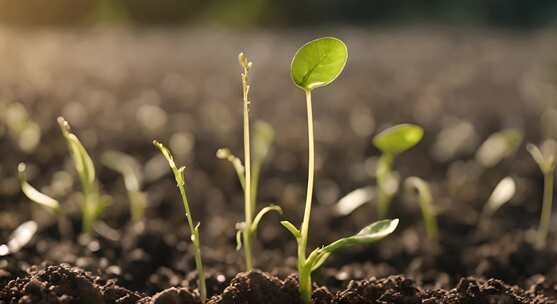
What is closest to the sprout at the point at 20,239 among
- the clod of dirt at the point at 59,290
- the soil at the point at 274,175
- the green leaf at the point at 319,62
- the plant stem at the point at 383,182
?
the soil at the point at 274,175

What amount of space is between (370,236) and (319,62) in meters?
0.36

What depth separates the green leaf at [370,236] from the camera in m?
1.36

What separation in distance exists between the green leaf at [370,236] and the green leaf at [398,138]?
39 cm

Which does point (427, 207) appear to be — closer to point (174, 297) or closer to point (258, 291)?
point (258, 291)

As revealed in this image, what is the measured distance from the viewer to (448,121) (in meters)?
3.95

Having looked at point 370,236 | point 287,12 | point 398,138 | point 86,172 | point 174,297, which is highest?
point 287,12

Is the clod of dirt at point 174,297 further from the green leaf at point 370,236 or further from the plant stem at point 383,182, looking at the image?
the plant stem at point 383,182

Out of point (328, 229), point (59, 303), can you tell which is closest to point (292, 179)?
point (328, 229)

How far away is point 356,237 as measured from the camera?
1.38m

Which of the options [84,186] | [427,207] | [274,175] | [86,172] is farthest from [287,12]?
[86,172]

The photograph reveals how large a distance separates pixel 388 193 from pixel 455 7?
Result: 975cm

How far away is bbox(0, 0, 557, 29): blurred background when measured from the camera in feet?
36.9

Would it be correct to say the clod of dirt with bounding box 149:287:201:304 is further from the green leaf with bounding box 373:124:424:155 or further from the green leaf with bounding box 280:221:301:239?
the green leaf with bounding box 373:124:424:155

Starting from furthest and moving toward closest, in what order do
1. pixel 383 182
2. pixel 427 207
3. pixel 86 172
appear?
pixel 383 182 < pixel 427 207 < pixel 86 172
